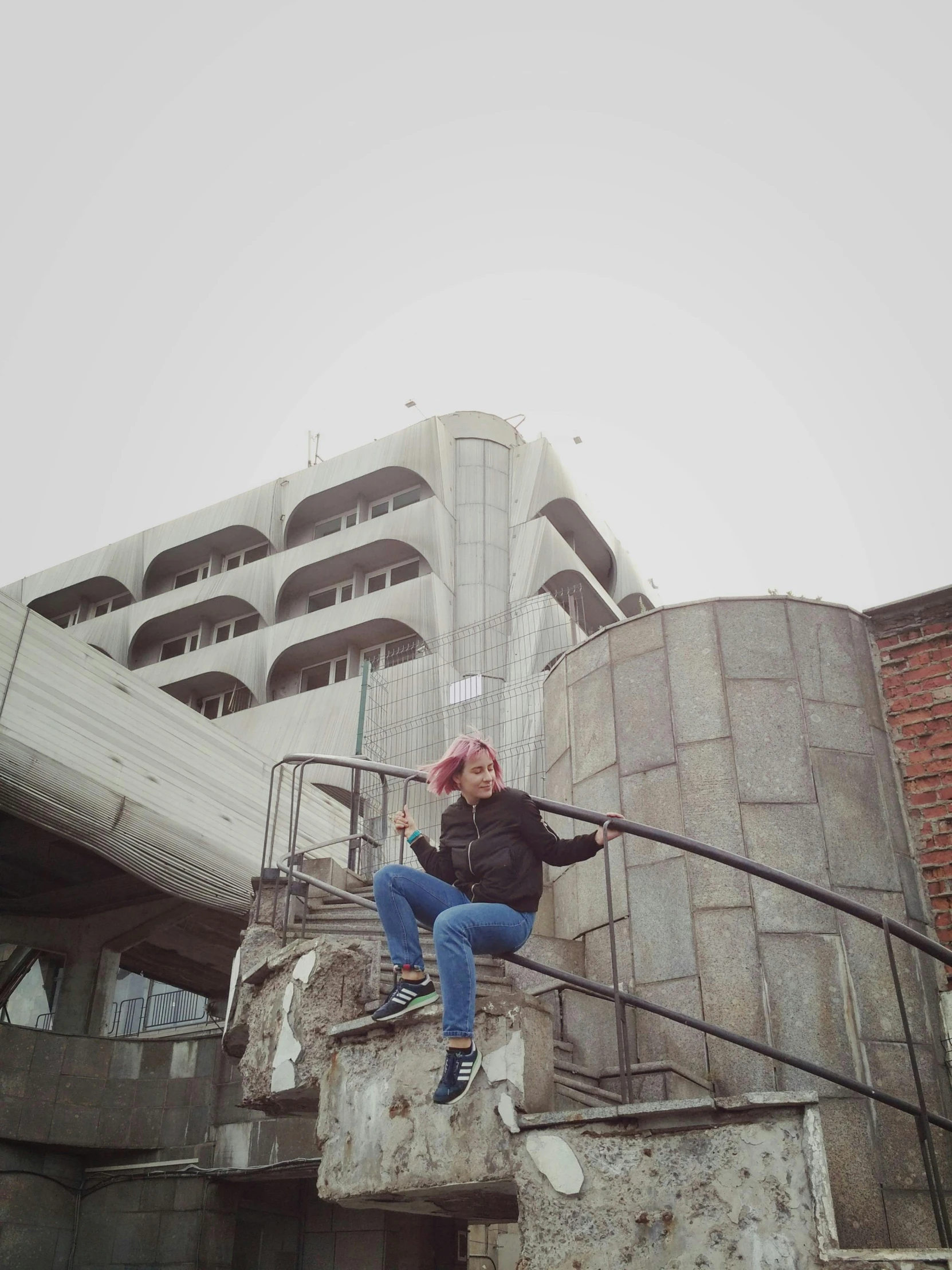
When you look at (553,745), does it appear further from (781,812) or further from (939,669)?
(939,669)

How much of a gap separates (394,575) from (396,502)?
8.57ft

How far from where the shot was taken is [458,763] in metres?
4.88

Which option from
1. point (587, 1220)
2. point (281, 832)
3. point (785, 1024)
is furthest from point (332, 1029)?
point (281, 832)

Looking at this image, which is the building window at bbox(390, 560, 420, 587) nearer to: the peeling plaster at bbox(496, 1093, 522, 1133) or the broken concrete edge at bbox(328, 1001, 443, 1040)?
the broken concrete edge at bbox(328, 1001, 443, 1040)

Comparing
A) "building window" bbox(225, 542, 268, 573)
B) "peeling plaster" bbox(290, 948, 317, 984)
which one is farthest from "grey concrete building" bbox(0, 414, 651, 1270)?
"building window" bbox(225, 542, 268, 573)

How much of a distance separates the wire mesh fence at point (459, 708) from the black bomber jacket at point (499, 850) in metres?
6.44

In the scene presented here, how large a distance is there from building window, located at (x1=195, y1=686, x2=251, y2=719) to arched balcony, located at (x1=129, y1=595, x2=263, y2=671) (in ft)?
5.52

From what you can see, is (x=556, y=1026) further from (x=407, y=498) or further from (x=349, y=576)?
(x=407, y=498)

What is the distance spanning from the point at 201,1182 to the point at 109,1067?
1941 mm

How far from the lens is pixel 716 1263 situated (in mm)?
3748

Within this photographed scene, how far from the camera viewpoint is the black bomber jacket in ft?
15.2

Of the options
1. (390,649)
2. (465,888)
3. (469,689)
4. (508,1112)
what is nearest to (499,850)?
(465,888)

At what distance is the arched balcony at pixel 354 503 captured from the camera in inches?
1329

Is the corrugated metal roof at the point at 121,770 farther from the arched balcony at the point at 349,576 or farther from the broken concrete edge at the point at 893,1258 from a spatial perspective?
the arched balcony at the point at 349,576
